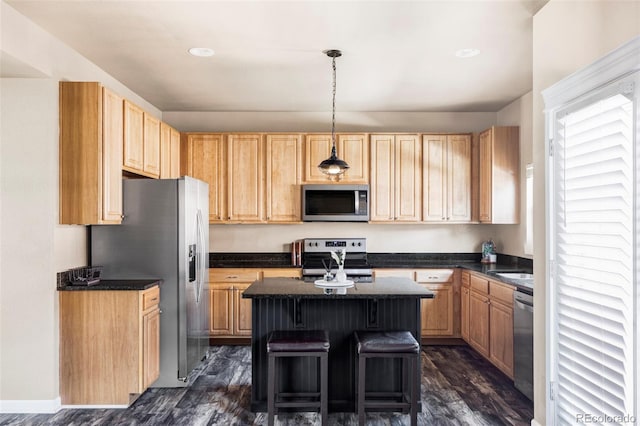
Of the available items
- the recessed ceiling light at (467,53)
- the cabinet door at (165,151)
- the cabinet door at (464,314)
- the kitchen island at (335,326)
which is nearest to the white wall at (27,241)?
the cabinet door at (165,151)

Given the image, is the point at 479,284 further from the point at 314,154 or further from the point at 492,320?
the point at 314,154

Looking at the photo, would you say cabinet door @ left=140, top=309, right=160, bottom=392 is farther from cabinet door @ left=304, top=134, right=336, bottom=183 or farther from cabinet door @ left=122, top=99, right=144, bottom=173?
cabinet door @ left=304, top=134, right=336, bottom=183

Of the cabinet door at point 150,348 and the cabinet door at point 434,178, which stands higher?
the cabinet door at point 434,178

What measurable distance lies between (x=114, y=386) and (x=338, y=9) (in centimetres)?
309

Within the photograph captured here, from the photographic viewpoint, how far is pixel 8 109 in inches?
126

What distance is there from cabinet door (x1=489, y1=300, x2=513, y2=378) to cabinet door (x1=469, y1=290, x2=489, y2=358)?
0.10m

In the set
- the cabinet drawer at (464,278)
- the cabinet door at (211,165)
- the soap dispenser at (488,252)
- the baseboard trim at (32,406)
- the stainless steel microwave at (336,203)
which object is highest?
the cabinet door at (211,165)

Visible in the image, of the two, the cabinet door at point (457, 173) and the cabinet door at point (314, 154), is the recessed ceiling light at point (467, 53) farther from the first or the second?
the cabinet door at point (314, 154)

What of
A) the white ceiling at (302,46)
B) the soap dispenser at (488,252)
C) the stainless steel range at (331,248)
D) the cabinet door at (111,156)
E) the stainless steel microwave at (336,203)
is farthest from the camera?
the stainless steel range at (331,248)

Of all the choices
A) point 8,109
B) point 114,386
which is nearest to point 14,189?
point 8,109

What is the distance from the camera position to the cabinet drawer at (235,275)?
4.90 metres

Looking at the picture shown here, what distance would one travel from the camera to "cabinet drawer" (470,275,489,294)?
13.8 feet

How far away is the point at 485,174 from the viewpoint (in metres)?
4.89

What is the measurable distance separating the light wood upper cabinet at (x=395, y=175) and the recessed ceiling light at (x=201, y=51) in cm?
222
